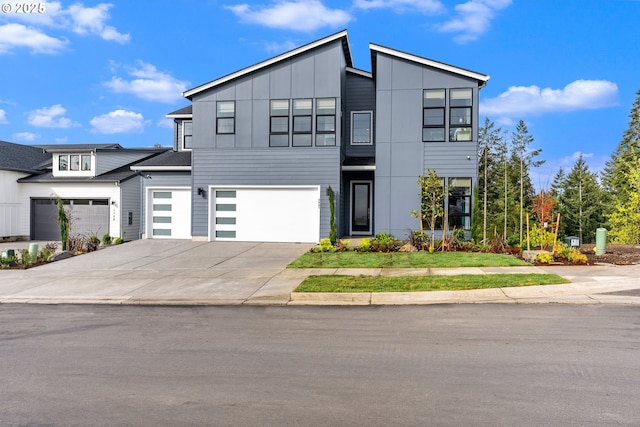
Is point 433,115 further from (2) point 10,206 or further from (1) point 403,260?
(2) point 10,206

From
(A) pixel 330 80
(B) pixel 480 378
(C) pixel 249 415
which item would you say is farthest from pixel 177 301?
(A) pixel 330 80

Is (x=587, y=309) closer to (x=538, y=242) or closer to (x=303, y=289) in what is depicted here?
(x=303, y=289)

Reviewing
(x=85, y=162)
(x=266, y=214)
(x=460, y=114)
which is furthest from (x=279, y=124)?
(x=85, y=162)

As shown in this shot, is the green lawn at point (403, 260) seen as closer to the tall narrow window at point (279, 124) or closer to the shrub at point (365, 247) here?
the shrub at point (365, 247)

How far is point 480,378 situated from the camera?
483 centimetres

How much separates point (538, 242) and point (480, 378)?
44.7 feet

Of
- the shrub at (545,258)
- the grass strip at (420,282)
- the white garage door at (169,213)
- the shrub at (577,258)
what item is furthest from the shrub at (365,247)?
the white garage door at (169,213)

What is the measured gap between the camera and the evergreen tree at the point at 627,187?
30.9m

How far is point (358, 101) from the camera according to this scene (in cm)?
2030

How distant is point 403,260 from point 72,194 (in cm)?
1745

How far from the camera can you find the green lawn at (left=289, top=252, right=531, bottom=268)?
42.1 feet

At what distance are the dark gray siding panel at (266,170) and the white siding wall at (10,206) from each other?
10.5 metres

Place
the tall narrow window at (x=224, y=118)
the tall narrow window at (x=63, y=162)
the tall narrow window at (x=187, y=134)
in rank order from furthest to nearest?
the tall narrow window at (x=63, y=162) → the tall narrow window at (x=187, y=134) → the tall narrow window at (x=224, y=118)

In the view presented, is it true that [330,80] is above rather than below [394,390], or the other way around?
above
